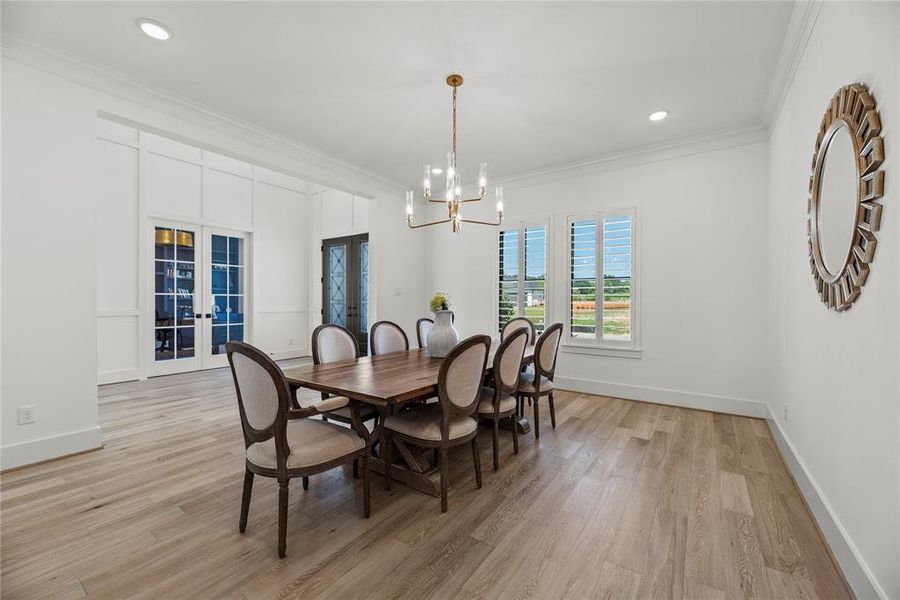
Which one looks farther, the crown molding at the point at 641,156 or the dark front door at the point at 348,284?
the dark front door at the point at 348,284

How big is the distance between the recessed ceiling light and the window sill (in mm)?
4639

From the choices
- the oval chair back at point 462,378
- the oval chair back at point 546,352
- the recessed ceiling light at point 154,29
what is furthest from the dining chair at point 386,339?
the recessed ceiling light at point 154,29

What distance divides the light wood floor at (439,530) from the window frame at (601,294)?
5.06 feet

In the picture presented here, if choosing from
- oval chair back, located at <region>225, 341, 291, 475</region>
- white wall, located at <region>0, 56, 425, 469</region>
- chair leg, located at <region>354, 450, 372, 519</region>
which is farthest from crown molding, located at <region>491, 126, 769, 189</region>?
oval chair back, located at <region>225, 341, 291, 475</region>

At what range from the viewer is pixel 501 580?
64.7 inches

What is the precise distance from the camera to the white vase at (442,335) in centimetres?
326

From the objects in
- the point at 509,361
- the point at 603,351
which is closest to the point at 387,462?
the point at 509,361

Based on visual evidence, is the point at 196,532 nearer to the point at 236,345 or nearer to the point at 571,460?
the point at 236,345

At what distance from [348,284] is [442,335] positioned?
13.5ft

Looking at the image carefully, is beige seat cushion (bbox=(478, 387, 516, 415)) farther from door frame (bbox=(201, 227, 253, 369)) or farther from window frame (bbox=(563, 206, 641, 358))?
door frame (bbox=(201, 227, 253, 369))

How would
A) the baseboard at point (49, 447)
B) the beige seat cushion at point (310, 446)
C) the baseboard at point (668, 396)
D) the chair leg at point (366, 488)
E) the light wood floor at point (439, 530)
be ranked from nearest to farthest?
the light wood floor at point (439, 530)
the beige seat cushion at point (310, 446)
the chair leg at point (366, 488)
the baseboard at point (49, 447)
the baseboard at point (668, 396)

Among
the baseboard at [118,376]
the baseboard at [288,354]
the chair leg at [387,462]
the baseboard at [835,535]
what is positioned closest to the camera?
the baseboard at [835,535]

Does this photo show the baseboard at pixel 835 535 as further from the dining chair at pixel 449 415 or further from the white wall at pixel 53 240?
the white wall at pixel 53 240

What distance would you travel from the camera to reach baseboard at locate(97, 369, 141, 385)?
4.99 meters
